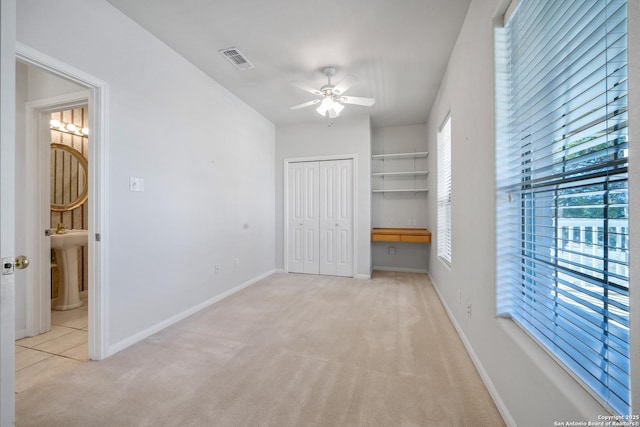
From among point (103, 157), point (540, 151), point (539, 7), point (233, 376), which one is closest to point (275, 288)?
point (233, 376)

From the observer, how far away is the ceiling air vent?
8.93 feet

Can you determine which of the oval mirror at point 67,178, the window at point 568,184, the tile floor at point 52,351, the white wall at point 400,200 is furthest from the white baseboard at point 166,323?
the window at point 568,184

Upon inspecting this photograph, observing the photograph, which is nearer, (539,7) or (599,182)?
(599,182)

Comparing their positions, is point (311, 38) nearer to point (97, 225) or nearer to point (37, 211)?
point (97, 225)

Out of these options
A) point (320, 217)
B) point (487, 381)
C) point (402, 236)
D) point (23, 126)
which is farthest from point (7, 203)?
point (402, 236)

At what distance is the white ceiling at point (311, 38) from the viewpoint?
7.07ft

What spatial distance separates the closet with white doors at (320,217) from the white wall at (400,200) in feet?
2.59

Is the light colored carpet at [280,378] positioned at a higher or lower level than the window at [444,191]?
lower

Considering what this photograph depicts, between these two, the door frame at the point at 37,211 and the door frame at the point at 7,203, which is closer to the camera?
the door frame at the point at 7,203

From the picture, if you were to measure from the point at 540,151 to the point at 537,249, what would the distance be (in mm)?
462

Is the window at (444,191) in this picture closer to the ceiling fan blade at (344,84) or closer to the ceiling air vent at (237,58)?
the ceiling fan blade at (344,84)

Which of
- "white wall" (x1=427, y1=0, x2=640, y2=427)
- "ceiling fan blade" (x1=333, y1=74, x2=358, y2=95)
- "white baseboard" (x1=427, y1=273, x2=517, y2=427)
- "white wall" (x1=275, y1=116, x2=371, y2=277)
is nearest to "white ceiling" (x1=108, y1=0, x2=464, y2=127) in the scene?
"ceiling fan blade" (x1=333, y1=74, x2=358, y2=95)

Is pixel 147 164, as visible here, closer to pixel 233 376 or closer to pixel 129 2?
pixel 129 2

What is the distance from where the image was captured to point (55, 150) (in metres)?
3.28
